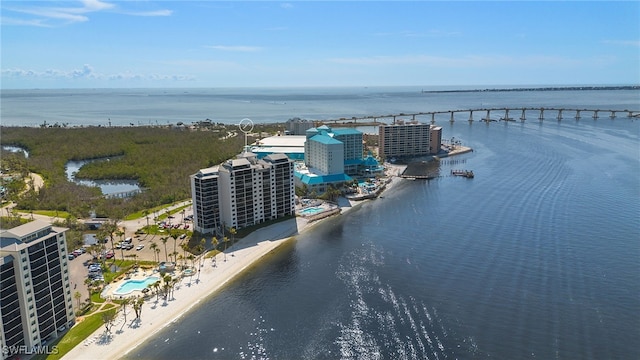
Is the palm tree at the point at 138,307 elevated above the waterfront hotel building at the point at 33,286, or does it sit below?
below

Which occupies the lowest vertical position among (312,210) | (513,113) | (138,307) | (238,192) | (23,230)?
(138,307)

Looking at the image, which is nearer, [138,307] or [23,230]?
[23,230]

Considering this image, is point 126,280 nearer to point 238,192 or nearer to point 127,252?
point 127,252

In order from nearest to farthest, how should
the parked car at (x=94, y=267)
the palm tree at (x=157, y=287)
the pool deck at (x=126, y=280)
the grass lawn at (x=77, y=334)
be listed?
the grass lawn at (x=77, y=334)
the pool deck at (x=126, y=280)
the palm tree at (x=157, y=287)
the parked car at (x=94, y=267)

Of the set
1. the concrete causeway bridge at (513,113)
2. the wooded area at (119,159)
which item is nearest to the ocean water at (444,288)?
the wooded area at (119,159)

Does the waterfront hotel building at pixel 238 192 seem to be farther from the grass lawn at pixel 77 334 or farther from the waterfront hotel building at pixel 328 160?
the grass lawn at pixel 77 334

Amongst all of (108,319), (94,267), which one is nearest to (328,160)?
(94,267)

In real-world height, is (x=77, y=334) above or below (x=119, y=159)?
below
